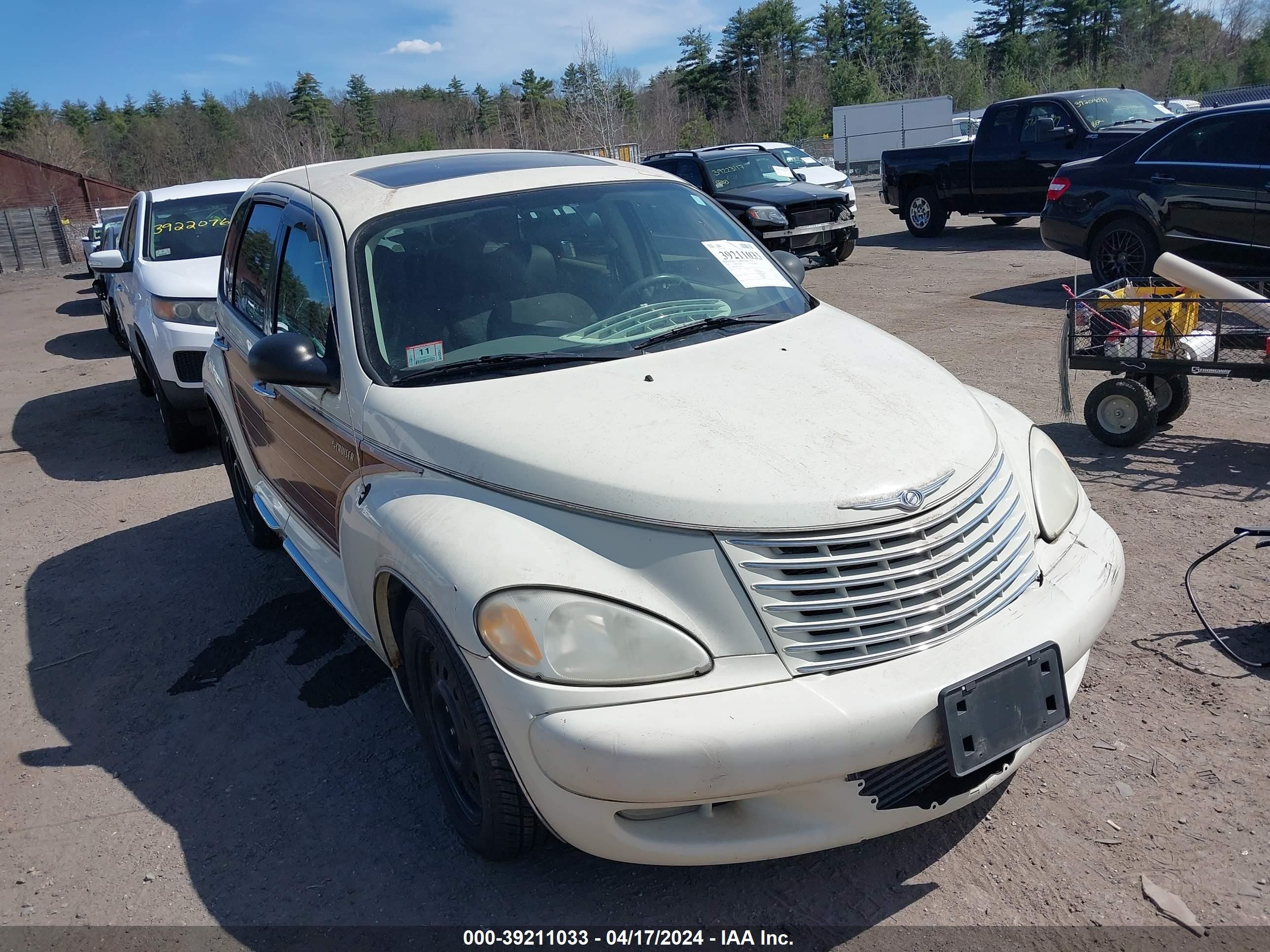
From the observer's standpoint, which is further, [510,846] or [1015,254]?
[1015,254]

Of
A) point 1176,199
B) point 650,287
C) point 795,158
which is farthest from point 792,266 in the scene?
point 795,158

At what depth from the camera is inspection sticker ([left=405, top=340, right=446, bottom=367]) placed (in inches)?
128

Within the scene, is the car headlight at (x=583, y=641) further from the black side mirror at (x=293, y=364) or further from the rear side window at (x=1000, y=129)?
the rear side window at (x=1000, y=129)

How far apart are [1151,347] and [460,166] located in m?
3.78

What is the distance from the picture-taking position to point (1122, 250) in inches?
383

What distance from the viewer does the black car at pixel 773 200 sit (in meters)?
13.7

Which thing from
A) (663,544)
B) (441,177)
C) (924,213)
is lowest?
(924,213)

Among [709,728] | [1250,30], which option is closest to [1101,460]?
[709,728]

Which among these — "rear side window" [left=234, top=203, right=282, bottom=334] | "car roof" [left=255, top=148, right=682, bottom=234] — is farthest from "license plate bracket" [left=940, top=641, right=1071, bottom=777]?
"rear side window" [left=234, top=203, right=282, bottom=334]

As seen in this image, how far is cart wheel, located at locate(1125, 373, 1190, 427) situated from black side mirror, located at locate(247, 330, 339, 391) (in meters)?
4.59

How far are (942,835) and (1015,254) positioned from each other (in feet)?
41.7

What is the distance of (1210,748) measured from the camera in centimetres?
308

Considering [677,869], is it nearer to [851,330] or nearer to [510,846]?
[510,846]

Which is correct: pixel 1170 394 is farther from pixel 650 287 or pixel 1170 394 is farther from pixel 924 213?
pixel 924 213
